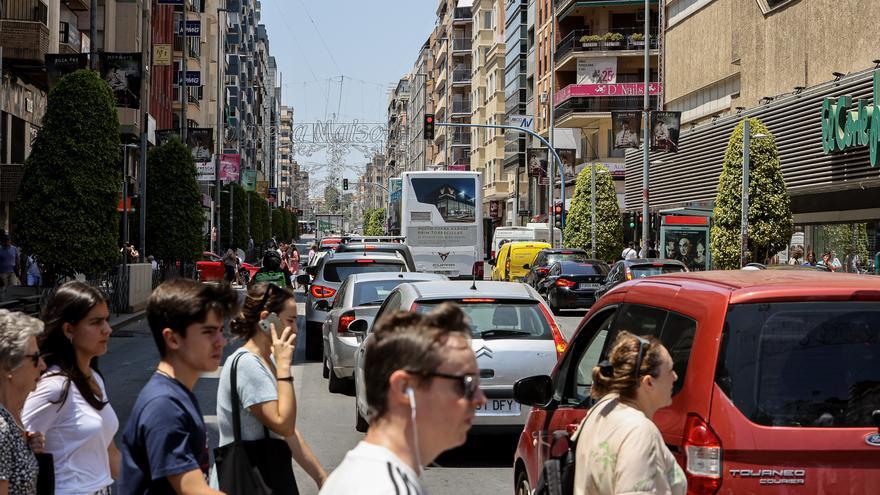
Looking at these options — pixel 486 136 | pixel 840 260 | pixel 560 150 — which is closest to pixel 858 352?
pixel 840 260

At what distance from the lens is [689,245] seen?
146 feet

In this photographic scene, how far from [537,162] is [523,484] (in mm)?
63292

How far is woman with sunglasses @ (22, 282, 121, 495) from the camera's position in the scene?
4684 millimetres

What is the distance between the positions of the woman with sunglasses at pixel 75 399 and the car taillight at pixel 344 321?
10045 millimetres

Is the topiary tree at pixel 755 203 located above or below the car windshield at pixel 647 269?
above

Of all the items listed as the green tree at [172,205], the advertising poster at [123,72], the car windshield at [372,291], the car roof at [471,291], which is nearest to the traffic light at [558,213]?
the green tree at [172,205]

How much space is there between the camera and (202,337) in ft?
13.6

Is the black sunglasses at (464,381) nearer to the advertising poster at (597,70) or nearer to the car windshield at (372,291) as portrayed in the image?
the car windshield at (372,291)

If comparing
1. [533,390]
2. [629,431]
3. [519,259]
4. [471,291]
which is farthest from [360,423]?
[519,259]

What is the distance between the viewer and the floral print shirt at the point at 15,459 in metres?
4.22

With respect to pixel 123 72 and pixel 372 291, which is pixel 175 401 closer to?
pixel 372 291

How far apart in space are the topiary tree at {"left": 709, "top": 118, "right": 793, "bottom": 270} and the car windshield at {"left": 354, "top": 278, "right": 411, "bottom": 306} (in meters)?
22.6

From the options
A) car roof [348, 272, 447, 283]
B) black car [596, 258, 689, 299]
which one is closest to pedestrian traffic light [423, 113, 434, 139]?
black car [596, 258, 689, 299]

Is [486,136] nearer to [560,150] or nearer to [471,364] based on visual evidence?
[560,150]
